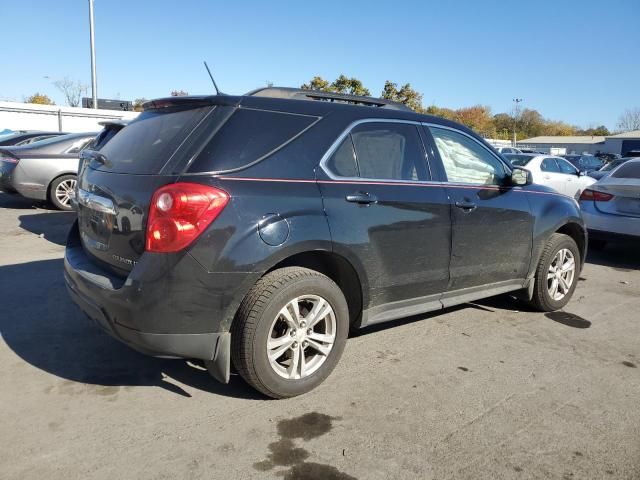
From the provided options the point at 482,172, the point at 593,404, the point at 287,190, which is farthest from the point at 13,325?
the point at 593,404

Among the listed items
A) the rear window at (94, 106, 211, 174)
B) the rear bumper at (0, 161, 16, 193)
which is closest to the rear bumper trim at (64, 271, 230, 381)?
the rear window at (94, 106, 211, 174)

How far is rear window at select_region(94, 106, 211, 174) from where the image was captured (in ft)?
10.1

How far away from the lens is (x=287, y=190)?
122 inches

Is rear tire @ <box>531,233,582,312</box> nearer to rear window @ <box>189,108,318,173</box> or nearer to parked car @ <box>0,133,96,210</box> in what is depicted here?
rear window @ <box>189,108,318,173</box>

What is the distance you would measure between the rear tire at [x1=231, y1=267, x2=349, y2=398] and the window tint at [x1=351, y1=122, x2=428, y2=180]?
0.89 meters

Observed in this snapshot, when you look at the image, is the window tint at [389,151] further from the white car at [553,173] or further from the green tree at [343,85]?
the green tree at [343,85]

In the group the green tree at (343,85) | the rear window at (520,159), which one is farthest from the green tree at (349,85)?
the rear window at (520,159)

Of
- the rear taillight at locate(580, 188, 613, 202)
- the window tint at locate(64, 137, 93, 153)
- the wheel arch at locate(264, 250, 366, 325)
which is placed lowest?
the wheel arch at locate(264, 250, 366, 325)

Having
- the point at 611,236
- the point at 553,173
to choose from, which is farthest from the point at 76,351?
the point at 553,173

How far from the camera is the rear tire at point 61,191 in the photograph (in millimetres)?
9875

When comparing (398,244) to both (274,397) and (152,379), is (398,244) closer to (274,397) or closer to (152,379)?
(274,397)

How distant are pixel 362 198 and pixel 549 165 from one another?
1151 cm

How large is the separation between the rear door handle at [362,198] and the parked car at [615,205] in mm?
5335

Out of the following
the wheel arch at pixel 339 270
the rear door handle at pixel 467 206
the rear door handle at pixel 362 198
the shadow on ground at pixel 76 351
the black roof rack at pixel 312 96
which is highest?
the black roof rack at pixel 312 96
